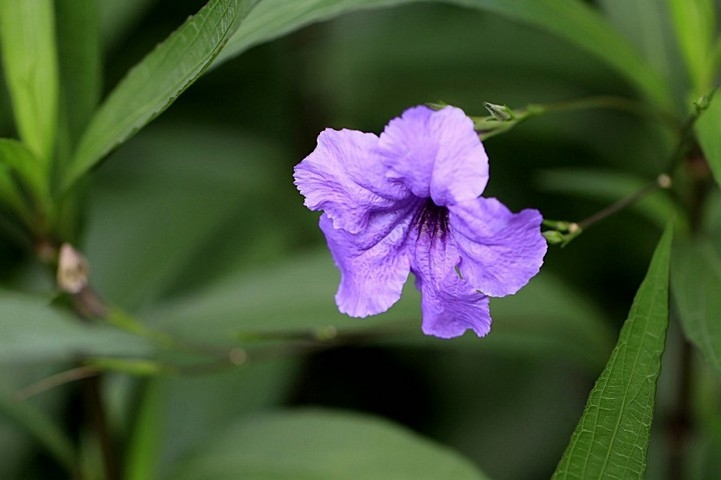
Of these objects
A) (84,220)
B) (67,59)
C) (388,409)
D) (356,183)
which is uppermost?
(67,59)

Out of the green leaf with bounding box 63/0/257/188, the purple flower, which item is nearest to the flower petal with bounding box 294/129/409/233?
the purple flower

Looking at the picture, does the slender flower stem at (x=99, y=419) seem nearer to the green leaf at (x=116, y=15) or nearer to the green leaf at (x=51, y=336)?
the green leaf at (x=51, y=336)

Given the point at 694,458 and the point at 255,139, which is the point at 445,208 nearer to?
the point at 694,458

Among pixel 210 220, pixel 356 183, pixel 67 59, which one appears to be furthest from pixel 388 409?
pixel 356 183

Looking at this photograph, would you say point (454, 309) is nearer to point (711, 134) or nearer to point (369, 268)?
point (369, 268)

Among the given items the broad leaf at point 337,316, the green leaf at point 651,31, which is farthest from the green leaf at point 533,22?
the broad leaf at point 337,316

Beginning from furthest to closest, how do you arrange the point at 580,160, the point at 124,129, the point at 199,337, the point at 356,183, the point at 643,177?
1. the point at 580,160
2. the point at 643,177
3. the point at 199,337
4. the point at 124,129
5. the point at 356,183

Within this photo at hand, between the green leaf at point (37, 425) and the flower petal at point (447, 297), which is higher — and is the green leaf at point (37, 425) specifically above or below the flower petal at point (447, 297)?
below
